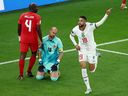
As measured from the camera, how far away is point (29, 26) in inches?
634

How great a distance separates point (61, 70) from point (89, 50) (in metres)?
2.79

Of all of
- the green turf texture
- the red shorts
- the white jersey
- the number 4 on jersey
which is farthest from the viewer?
the red shorts

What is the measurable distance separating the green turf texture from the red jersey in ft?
4.46

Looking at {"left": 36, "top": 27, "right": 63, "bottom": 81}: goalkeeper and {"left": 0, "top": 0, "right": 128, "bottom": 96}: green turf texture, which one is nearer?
{"left": 0, "top": 0, "right": 128, "bottom": 96}: green turf texture

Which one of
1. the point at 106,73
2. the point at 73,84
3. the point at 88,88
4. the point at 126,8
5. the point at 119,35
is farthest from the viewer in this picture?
the point at 126,8

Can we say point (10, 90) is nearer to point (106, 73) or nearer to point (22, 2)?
point (106, 73)

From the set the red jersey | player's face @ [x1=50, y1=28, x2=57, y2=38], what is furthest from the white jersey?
the red jersey

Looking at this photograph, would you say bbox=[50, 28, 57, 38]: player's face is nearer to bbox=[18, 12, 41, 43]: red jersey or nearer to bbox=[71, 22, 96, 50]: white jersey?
bbox=[18, 12, 41, 43]: red jersey

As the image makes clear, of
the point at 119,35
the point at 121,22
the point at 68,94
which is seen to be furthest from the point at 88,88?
the point at 121,22

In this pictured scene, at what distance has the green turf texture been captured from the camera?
14914mm

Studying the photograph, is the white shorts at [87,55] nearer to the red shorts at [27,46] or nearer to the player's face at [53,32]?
the player's face at [53,32]

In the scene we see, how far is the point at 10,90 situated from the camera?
49.4 ft

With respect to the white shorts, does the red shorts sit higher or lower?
lower

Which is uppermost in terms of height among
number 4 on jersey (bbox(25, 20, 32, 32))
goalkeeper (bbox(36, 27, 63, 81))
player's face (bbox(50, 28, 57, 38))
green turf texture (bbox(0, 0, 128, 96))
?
number 4 on jersey (bbox(25, 20, 32, 32))
